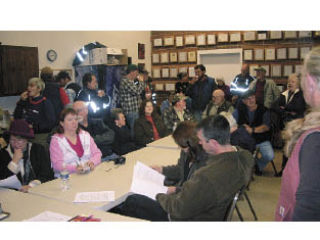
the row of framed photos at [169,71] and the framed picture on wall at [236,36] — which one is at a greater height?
the framed picture on wall at [236,36]

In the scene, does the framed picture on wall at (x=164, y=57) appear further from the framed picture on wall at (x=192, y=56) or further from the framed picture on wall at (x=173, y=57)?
the framed picture on wall at (x=192, y=56)

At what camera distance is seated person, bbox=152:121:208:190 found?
7.98 feet

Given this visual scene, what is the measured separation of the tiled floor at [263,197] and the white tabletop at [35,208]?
6.71ft

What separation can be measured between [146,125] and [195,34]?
489cm

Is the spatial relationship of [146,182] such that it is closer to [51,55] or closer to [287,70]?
[51,55]

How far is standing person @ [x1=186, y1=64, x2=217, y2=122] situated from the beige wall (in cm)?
254

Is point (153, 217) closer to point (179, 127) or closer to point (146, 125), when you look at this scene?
point (179, 127)

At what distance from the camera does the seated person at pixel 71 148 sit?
9.41 ft

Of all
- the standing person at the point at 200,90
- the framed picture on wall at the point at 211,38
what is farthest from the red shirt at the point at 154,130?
the framed picture on wall at the point at 211,38

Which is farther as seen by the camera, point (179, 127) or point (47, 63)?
point (47, 63)

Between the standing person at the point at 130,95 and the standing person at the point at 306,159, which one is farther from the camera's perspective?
the standing person at the point at 130,95

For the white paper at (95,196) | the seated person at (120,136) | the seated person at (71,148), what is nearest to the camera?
the white paper at (95,196)

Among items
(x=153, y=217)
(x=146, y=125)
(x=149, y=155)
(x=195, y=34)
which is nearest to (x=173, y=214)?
(x=153, y=217)

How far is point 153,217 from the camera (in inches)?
95.7
